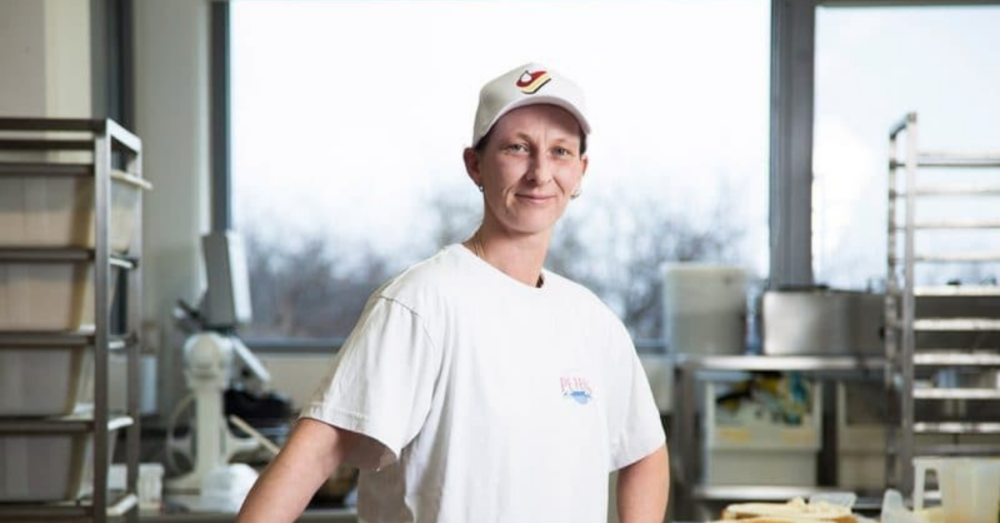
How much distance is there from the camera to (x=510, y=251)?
1412 millimetres

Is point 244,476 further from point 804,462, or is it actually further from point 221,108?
point 804,462

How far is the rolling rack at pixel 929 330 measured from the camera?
4.06 m

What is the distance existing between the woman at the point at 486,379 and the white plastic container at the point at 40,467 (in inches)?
63.9

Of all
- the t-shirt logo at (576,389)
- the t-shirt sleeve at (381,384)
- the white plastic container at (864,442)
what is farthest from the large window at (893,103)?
the t-shirt sleeve at (381,384)

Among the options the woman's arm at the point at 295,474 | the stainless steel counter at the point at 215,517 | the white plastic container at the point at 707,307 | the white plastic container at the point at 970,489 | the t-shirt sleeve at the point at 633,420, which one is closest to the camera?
the woman's arm at the point at 295,474

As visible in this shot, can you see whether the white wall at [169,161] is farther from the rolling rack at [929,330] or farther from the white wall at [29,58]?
the rolling rack at [929,330]

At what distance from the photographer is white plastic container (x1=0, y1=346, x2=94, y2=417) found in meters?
2.79

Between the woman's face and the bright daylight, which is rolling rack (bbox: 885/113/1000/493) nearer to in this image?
the bright daylight

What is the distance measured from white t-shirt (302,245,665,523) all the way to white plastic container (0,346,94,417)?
1.61 m

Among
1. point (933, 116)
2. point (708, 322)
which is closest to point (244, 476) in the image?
point (708, 322)

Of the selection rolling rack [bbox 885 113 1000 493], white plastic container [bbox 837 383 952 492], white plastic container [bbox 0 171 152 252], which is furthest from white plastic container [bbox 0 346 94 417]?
white plastic container [bbox 837 383 952 492]

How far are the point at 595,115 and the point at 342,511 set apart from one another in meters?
1.79

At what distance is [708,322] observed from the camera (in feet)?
15.1

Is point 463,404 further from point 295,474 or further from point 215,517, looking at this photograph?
point 215,517
